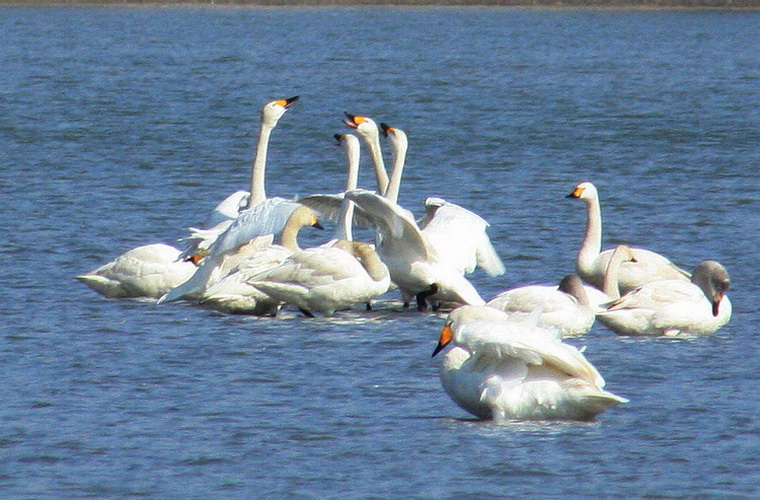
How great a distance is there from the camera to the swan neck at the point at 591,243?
492 inches

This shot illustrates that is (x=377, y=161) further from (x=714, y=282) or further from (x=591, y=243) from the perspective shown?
(x=714, y=282)

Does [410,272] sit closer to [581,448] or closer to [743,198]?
[581,448]

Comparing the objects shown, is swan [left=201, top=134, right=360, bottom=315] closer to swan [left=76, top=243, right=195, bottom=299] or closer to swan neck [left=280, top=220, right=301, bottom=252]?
swan neck [left=280, top=220, right=301, bottom=252]

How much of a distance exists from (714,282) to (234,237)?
312cm

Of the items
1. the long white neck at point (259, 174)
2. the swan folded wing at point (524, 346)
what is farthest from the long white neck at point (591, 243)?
the swan folded wing at point (524, 346)

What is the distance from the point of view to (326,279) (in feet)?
37.5

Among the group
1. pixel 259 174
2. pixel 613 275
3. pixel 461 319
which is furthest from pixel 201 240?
pixel 461 319

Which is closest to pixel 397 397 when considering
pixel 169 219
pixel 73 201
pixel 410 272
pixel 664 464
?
pixel 664 464

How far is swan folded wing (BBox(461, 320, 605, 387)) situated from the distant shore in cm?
6288

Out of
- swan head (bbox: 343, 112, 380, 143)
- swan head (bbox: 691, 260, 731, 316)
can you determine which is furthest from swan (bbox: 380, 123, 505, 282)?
swan head (bbox: 691, 260, 731, 316)

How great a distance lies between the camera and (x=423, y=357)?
10.4 meters

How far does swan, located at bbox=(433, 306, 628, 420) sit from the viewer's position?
27.2 ft

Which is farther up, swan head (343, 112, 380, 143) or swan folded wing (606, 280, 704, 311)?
swan head (343, 112, 380, 143)

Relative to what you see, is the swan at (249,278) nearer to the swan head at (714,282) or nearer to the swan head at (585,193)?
the swan head at (585,193)
